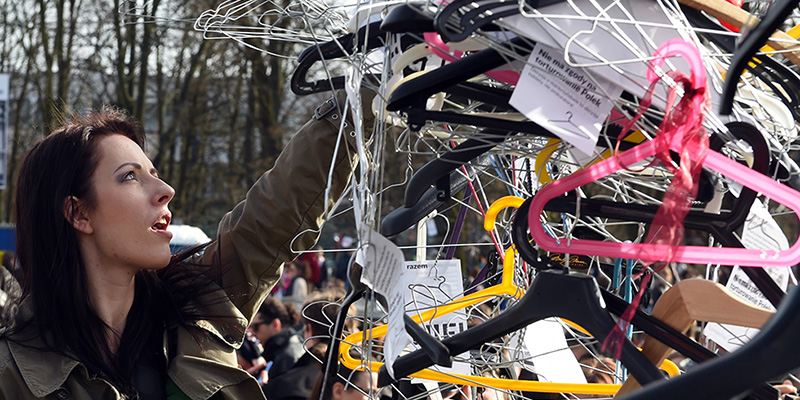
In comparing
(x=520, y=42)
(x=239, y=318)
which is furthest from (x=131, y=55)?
(x=520, y=42)

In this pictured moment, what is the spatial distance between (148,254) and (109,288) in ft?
0.47

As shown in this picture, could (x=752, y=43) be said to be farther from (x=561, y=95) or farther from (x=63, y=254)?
(x=63, y=254)

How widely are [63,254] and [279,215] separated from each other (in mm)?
454

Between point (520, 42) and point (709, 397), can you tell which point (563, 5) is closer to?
point (520, 42)

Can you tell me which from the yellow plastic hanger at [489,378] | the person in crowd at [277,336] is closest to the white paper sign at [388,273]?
the yellow plastic hanger at [489,378]

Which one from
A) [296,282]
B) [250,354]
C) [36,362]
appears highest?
[36,362]

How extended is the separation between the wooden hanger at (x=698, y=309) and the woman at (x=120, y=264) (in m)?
0.72

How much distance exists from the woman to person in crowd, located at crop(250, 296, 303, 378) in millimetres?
2075

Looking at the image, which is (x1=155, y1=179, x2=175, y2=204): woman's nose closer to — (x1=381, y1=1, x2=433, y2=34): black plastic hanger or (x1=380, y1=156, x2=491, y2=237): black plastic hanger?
(x1=380, y1=156, x2=491, y2=237): black plastic hanger

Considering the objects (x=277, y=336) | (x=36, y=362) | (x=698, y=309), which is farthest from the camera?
(x=277, y=336)

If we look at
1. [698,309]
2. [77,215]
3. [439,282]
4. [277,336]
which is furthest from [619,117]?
[277,336]

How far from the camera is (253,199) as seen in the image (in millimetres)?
1901

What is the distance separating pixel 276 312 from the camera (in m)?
4.77

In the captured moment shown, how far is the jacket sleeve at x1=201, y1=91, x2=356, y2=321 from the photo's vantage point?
178cm
